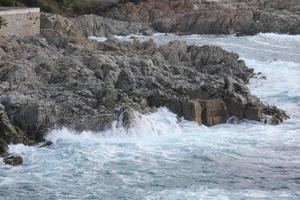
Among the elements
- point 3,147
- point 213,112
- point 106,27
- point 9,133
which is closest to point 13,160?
point 3,147

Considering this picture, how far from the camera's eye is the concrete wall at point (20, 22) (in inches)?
1415

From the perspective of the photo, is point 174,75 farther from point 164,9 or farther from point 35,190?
point 164,9

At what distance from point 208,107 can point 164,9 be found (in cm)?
4035

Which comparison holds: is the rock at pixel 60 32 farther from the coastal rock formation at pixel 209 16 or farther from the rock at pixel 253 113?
the coastal rock formation at pixel 209 16

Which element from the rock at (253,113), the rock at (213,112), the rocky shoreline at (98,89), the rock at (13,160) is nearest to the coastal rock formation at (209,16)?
the rocky shoreline at (98,89)

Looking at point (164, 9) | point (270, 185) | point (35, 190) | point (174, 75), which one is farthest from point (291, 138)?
point (164, 9)

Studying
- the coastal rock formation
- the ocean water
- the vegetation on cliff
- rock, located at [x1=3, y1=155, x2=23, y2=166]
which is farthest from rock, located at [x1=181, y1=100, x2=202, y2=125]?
the coastal rock formation

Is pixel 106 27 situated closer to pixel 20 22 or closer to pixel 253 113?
pixel 20 22

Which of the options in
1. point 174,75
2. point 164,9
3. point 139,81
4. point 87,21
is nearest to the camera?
point 139,81

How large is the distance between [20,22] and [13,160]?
645 inches

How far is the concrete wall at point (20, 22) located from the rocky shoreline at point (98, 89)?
143 cm

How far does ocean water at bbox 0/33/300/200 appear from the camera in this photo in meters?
20.2

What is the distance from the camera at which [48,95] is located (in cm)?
2673

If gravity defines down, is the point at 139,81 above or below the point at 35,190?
above
